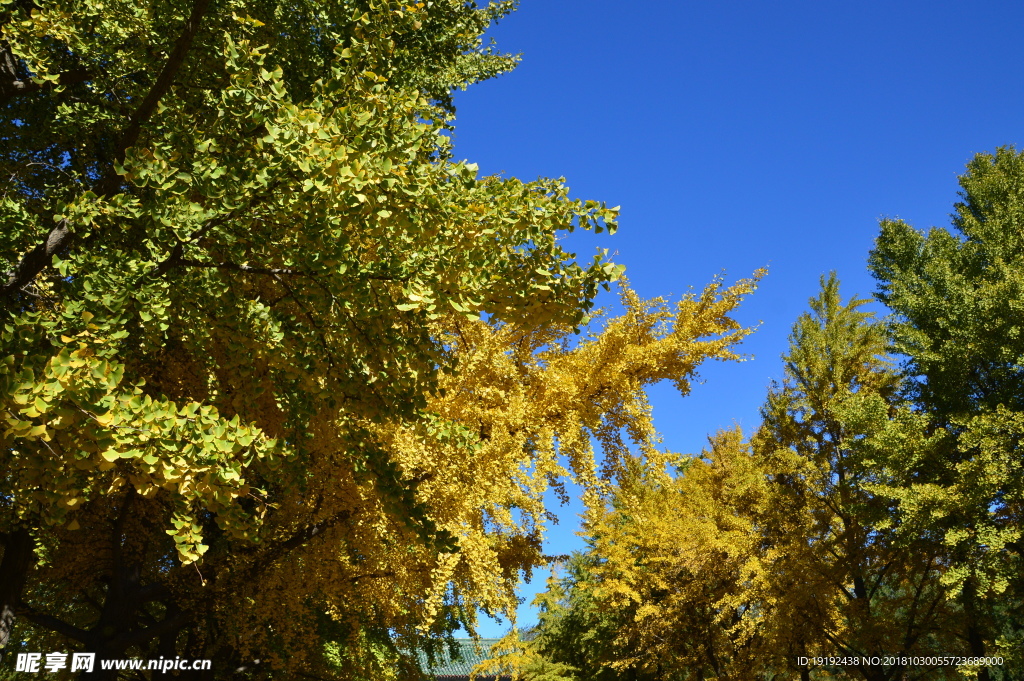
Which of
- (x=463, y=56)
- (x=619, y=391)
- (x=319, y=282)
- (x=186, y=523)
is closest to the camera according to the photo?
(x=186, y=523)

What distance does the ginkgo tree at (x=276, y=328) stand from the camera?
4117 mm

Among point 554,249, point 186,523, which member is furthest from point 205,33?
point 186,523

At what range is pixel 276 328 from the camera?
4.71 m

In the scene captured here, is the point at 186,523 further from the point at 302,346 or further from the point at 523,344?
the point at 523,344

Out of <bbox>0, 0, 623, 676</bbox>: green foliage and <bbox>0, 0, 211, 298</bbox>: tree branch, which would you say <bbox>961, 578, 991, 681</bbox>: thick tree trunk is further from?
<bbox>0, 0, 211, 298</bbox>: tree branch

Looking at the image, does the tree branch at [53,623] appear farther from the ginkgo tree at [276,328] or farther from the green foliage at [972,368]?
the green foliage at [972,368]

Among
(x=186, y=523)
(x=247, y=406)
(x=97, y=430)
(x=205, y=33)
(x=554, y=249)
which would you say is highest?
(x=205, y=33)

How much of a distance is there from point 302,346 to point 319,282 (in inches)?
24.2

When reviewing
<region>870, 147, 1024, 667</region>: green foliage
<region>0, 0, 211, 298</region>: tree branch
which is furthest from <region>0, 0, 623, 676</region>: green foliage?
<region>870, 147, 1024, 667</region>: green foliage

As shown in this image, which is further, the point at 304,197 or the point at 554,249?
the point at 554,249

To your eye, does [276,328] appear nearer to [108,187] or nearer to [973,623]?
[108,187]

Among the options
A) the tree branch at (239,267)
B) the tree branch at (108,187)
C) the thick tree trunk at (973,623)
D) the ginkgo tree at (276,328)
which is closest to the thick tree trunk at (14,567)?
the ginkgo tree at (276,328)

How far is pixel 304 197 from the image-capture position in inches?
176

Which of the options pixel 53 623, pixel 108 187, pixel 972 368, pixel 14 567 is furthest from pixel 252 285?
pixel 972 368
